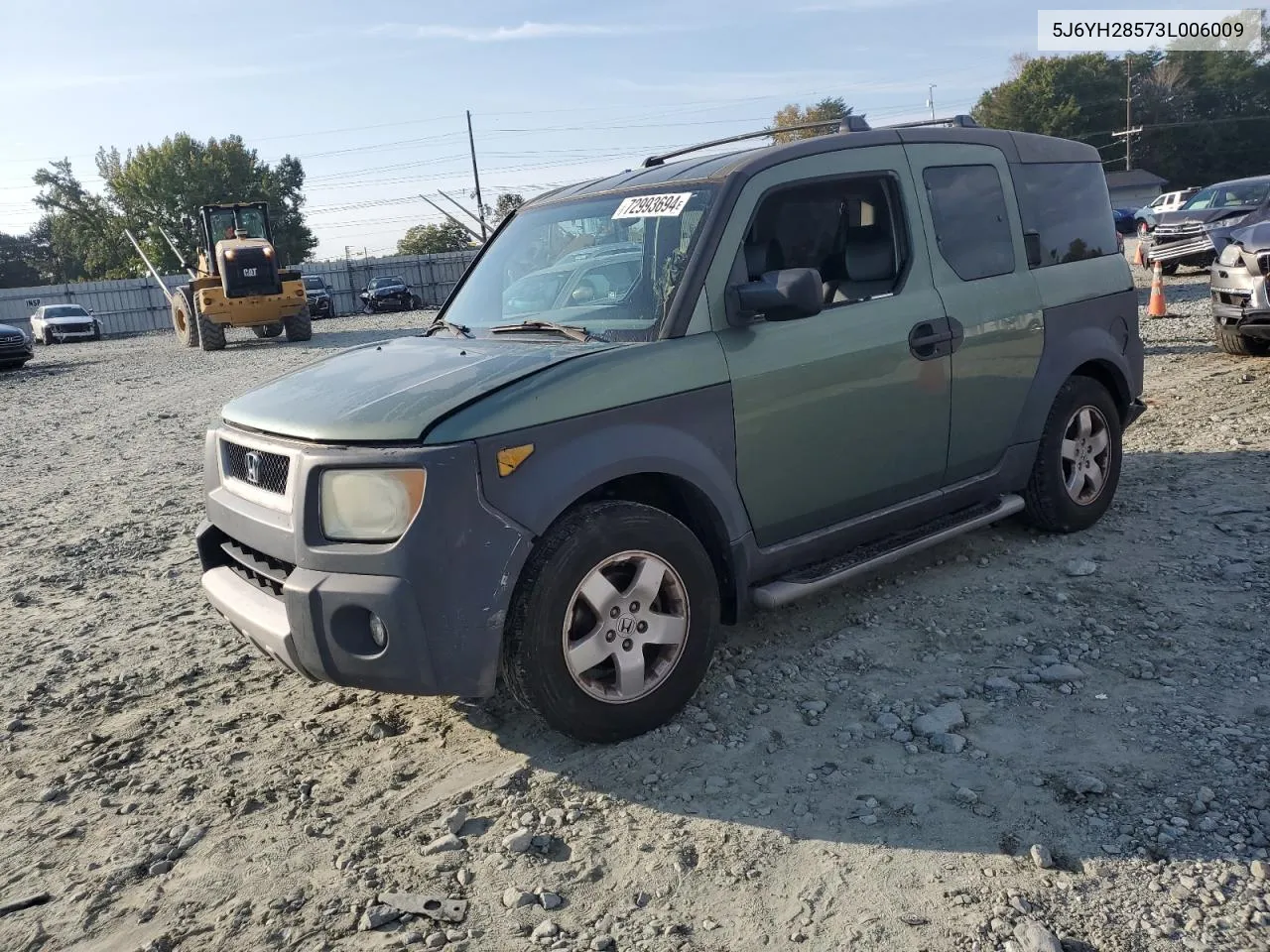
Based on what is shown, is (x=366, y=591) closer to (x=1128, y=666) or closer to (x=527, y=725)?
(x=527, y=725)

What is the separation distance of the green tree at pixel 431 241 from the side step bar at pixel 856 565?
57.2 m

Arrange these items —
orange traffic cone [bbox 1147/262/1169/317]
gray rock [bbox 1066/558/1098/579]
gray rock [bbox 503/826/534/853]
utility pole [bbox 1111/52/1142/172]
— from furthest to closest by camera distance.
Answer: utility pole [bbox 1111/52/1142/172]
orange traffic cone [bbox 1147/262/1169/317]
gray rock [bbox 1066/558/1098/579]
gray rock [bbox 503/826/534/853]

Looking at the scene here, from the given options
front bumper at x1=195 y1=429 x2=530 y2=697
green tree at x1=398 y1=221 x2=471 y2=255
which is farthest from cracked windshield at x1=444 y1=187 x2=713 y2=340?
green tree at x1=398 y1=221 x2=471 y2=255

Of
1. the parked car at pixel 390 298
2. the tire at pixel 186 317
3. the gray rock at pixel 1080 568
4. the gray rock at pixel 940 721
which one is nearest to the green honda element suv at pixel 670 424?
the gray rock at pixel 1080 568

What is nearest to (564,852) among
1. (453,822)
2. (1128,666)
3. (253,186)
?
(453,822)

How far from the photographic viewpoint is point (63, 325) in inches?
1321

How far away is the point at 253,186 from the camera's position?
6994 centimetres

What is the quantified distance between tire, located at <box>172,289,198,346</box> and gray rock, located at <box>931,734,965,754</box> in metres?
23.3

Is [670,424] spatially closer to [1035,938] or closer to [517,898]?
[517,898]

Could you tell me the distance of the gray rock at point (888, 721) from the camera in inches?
135

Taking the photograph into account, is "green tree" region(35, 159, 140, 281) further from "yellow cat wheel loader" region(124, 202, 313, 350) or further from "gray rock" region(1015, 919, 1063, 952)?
"gray rock" region(1015, 919, 1063, 952)

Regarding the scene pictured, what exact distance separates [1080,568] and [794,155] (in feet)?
7.77

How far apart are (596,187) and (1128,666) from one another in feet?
9.60

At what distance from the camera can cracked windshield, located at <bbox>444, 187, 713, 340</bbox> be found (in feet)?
12.2
